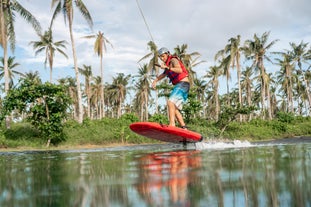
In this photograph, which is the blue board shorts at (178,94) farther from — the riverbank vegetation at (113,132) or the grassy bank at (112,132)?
the grassy bank at (112,132)

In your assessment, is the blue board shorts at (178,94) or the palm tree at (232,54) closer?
the blue board shorts at (178,94)

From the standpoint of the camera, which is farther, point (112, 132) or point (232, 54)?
point (232, 54)

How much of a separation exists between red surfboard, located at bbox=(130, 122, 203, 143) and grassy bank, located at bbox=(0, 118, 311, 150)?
15603 millimetres

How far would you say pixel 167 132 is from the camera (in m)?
9.69

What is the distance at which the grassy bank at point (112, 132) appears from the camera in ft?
82.7

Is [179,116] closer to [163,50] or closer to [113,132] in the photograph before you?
[163,50]

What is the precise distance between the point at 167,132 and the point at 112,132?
19493mm

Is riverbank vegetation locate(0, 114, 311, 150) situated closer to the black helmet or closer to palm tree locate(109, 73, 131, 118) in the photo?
the black helmet

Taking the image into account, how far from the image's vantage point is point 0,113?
2558 cm

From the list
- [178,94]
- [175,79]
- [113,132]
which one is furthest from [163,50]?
[113,132]

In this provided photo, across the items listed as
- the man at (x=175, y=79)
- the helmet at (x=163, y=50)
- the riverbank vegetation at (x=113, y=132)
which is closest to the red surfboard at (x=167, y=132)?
the man at (x=175, y=79)

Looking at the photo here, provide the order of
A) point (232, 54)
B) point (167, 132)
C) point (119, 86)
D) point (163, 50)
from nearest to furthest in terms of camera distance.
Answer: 1. point (163, 50)
2. point (167, 132)
3. point (232, 54)
4. point (119, 86)

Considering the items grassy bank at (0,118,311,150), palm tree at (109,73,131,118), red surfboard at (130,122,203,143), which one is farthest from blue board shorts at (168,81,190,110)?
palm tree at (109,73,131,118)

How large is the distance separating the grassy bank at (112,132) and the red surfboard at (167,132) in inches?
614
